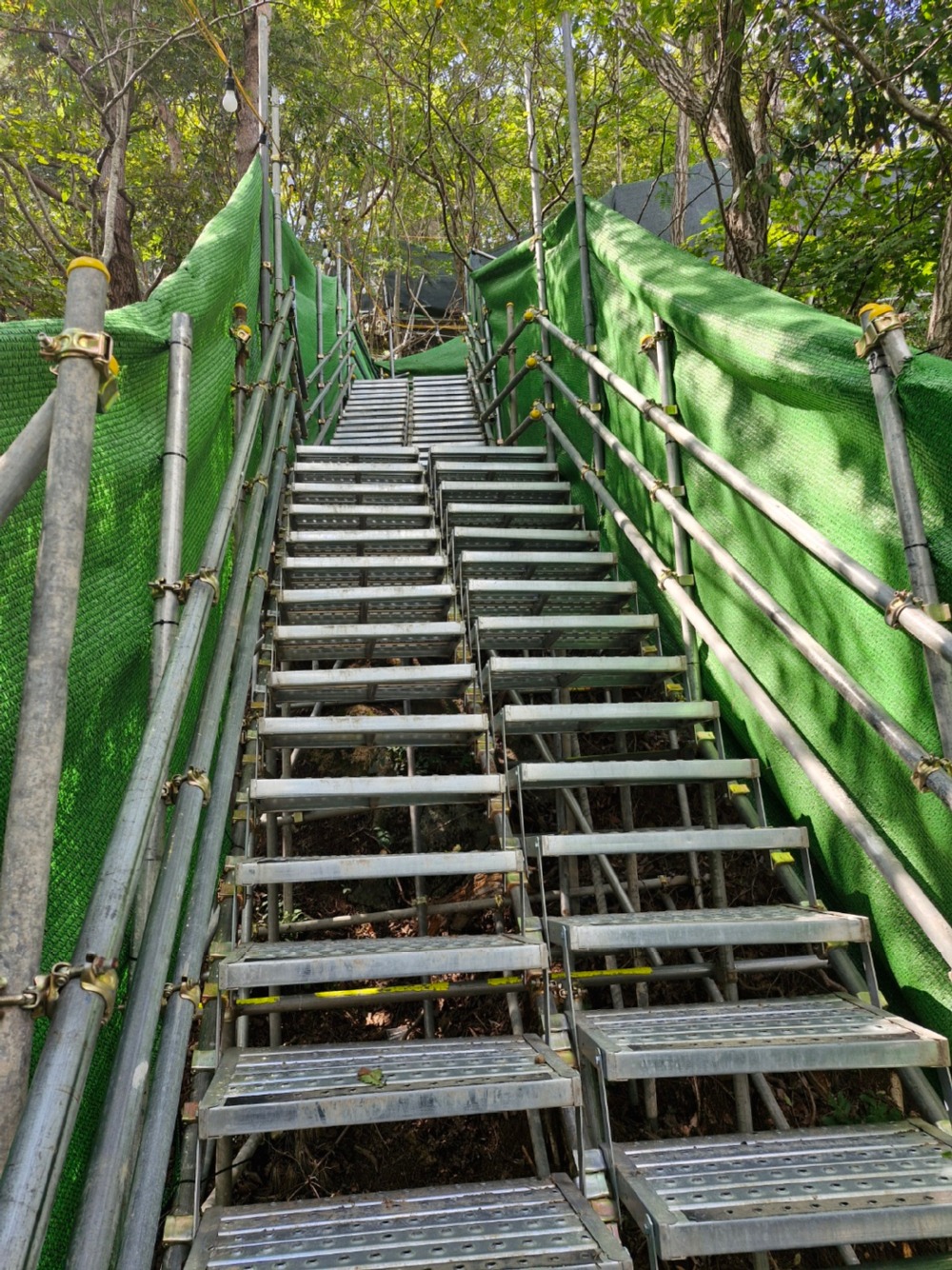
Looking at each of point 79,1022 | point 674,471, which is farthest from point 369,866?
point 674,471

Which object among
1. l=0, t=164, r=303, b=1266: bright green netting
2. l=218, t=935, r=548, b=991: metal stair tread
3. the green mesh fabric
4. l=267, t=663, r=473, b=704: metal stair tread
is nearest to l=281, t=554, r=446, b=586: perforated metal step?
l=267, t=663, r=473, b=704: metal stair tread

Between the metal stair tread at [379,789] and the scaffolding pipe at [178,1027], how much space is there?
17cm

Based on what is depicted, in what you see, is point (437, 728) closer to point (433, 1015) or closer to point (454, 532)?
point (433, 1015)

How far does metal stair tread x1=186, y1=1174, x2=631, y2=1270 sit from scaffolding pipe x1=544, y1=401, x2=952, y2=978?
897mm

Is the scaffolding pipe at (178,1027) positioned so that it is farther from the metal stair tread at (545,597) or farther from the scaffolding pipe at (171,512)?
the metal stair tread at (545,597)

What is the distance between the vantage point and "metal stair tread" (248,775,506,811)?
255 cm

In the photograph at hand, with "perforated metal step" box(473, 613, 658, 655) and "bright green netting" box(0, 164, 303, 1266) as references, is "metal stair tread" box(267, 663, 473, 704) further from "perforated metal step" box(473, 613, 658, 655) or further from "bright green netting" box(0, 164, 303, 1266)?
"bright green netting" box(0, 164, 303, 1266)

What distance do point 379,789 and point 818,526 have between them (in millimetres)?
1440

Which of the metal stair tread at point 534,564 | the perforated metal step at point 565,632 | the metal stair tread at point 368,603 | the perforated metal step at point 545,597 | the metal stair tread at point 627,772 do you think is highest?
the metal stair tread at point 534,564

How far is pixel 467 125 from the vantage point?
11.8 metres

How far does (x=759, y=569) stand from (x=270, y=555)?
217cm

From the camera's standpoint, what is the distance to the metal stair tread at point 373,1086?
162 cm

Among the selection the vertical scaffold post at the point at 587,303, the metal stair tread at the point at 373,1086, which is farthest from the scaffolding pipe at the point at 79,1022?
the vertical scaffold post at the point at 587,303

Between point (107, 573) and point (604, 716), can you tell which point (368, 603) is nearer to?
point (604, 716)
